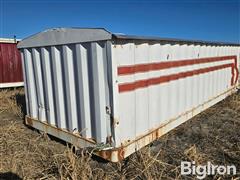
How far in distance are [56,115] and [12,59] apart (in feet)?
24.1

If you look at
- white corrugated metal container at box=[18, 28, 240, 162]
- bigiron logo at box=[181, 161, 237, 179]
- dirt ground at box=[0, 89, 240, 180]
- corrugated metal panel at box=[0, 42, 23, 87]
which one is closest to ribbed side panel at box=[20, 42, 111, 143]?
white corrugated metal container at box=[18, 28, 240, 162]

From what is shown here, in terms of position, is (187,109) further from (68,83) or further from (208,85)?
(68,83)

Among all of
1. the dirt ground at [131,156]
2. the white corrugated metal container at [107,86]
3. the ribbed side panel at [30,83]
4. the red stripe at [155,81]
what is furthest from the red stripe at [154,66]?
the ribbed side panel at [30,83]

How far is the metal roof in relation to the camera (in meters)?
3.09

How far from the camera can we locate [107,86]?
320 cm

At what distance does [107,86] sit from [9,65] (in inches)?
334

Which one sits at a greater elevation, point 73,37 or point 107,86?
point 73,37

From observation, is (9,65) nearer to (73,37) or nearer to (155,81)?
(73,37)

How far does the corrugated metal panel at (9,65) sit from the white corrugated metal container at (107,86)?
6.05 metres

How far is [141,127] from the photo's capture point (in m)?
3.70

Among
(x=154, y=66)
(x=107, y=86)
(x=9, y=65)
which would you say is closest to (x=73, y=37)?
(x=107, y=86)

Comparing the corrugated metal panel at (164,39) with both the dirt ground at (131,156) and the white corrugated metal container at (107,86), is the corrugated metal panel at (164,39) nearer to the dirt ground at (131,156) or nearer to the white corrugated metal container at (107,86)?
the white corrugated metal container at (107,86)

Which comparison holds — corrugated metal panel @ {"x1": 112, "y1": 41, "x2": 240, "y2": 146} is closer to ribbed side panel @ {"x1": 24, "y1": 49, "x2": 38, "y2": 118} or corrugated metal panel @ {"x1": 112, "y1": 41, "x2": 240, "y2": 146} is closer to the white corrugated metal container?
the white corrugated metal container

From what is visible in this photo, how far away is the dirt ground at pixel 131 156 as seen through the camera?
3.15m
